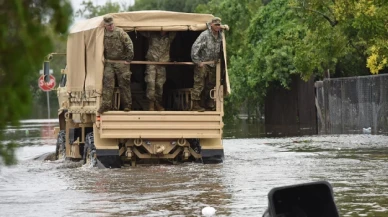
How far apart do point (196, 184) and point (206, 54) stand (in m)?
4.03

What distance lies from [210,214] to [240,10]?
35.7 m

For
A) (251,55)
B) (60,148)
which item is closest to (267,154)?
(60,148)

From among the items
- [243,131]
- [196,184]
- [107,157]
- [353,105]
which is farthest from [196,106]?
[243,131]

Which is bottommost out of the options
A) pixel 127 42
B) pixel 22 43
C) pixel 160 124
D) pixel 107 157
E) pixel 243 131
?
pixel 243 131

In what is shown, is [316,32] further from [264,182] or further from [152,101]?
[264,182]

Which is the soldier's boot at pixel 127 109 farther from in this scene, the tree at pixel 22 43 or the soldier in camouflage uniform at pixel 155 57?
the tree at pixel 22 43

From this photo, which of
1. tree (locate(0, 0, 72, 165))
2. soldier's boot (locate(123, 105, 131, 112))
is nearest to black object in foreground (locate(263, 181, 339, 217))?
tree (locate(0, 0, 72, 165))

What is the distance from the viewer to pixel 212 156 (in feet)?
59.1

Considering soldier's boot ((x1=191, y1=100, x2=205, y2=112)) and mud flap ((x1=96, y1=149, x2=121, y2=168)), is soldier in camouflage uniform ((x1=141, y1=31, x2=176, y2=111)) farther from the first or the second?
mud flap ((x1=96, y1=149, x2=121, y2=168))

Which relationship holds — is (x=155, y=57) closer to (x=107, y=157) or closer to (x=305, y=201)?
(x=107, y=157)

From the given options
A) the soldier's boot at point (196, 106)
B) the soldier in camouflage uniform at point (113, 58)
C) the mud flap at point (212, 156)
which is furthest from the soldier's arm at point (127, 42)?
the mud flap at point (212, 156)

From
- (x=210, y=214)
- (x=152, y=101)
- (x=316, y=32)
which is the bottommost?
(x=210, y=214)

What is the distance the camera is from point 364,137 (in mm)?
25312

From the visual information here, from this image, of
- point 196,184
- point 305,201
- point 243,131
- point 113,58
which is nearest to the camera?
point 305,201
